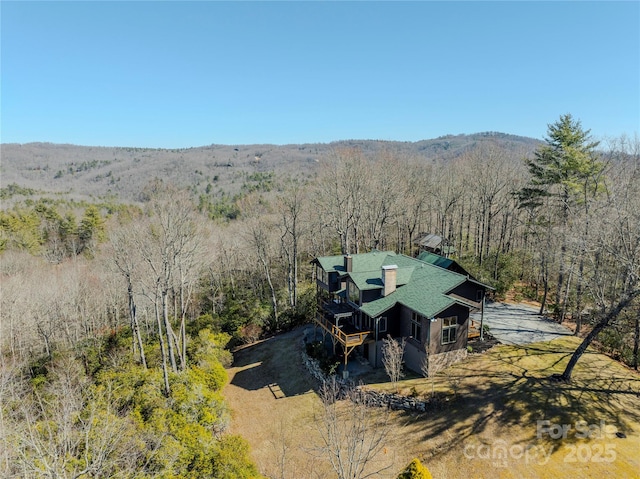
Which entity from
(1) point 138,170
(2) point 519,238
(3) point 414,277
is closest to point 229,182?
(1) point 138,170

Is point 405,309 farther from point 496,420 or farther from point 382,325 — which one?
point 496,420

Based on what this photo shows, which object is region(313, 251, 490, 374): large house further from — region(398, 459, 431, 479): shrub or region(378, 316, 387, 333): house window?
region(398, 459, 431, 479): shrub

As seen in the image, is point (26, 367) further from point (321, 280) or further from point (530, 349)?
point (530, 349)

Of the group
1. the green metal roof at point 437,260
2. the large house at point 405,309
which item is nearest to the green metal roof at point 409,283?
the large house at point 405,309

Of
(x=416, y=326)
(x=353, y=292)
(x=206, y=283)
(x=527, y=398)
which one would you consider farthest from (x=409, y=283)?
(x=206, y=283)

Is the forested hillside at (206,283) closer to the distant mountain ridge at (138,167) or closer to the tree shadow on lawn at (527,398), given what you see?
the tree shadow on lawn at (527,398)

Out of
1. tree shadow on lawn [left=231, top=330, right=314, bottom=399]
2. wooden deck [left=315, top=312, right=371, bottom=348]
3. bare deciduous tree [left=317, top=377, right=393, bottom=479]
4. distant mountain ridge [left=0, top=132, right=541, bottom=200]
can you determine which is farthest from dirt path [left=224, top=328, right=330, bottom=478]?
distant mountain ridge [left=0, top=132, right=541, bottom=200]
